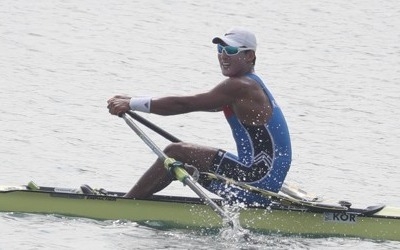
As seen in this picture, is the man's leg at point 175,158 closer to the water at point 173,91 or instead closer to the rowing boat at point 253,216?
the rowing boat at point 253,216

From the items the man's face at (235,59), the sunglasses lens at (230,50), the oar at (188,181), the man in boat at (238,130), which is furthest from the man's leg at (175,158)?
the sunglasses lens at (230,50)

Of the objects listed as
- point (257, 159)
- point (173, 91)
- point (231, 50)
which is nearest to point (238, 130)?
point (257, 159)

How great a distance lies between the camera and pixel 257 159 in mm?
14570

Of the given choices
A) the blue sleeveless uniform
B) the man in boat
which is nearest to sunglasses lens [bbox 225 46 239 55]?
the man in boat

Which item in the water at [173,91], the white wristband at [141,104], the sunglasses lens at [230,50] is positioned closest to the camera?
the sunglasses lens at [230,50]

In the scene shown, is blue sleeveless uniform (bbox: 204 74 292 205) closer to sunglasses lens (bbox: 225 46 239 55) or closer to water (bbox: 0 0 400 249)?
sunglasses lens (bbox: 225 46 239 55)

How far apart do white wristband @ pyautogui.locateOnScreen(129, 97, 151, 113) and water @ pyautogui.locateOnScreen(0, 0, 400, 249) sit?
52.9 inches

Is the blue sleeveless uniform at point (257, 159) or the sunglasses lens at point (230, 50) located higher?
the sunglasses lens at point (230, 50)

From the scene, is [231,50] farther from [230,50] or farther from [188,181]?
[188,181]

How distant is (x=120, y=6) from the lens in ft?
110

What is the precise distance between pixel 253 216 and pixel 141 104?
6.02ft

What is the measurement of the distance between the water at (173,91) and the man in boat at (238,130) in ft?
1.96

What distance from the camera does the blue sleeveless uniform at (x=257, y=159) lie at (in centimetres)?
1455

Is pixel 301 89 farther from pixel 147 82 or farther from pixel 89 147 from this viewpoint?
pixel 89 147
